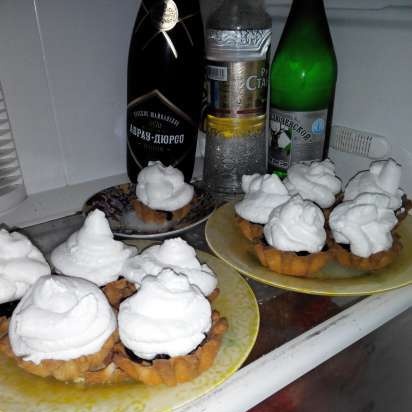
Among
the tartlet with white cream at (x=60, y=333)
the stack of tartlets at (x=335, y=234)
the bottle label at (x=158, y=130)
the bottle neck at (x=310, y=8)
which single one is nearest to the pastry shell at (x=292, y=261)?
the stack of tartlets at (x=335, y=234)

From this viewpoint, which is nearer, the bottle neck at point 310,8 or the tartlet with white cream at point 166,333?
the tartlet with white cream at point 166,333

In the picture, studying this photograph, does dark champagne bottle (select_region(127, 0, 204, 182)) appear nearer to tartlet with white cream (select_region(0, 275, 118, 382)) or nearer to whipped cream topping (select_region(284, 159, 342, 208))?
whipped cream topping (select_region(284, 159, 342, 208))

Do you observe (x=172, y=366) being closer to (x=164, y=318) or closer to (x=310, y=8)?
(x=164, y=318)

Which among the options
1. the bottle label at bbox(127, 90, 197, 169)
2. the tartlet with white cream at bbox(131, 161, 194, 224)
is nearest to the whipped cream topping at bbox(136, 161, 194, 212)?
the tartlet with white cream at bbox(131, 161, 194, 224)

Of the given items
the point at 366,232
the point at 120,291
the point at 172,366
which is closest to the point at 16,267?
the point at 120,291

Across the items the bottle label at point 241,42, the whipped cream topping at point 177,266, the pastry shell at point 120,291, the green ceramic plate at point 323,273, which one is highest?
the bottle label at point 241,42

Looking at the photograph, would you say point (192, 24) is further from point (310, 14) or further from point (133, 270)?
point (133, 270)

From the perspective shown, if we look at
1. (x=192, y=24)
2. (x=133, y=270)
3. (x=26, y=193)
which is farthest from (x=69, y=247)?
(x=192, y=24)

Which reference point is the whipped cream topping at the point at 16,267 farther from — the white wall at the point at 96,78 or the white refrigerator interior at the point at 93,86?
the white wall at the point at 96,78
